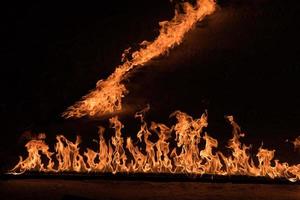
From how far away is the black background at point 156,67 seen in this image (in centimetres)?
760

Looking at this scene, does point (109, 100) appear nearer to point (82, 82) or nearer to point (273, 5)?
point (82, 82)

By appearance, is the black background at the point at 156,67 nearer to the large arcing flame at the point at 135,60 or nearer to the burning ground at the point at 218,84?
the burning ground at the point at 218,84

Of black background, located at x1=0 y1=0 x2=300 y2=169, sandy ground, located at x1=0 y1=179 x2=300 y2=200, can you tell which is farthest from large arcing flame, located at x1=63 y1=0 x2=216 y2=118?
sandy ground, located at x1=0 y1=179 x2=300 y2=200

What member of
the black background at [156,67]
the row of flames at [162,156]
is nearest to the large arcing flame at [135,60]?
the black background at [156,67]

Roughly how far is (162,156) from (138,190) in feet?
3.37

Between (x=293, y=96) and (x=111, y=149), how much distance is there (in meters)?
3.12

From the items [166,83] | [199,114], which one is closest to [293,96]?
[199,114]

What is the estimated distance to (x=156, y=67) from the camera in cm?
834

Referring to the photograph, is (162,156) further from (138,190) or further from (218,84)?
(218,84)

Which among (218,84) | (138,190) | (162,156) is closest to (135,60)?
(218,84)

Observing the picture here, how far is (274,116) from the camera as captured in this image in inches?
297

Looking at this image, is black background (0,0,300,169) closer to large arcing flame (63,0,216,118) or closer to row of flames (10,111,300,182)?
large arcing flame (63,0,216,118)

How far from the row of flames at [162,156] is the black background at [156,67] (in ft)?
0.98

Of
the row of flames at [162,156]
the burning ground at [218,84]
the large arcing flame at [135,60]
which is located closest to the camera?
the row of flames at [162,156]
